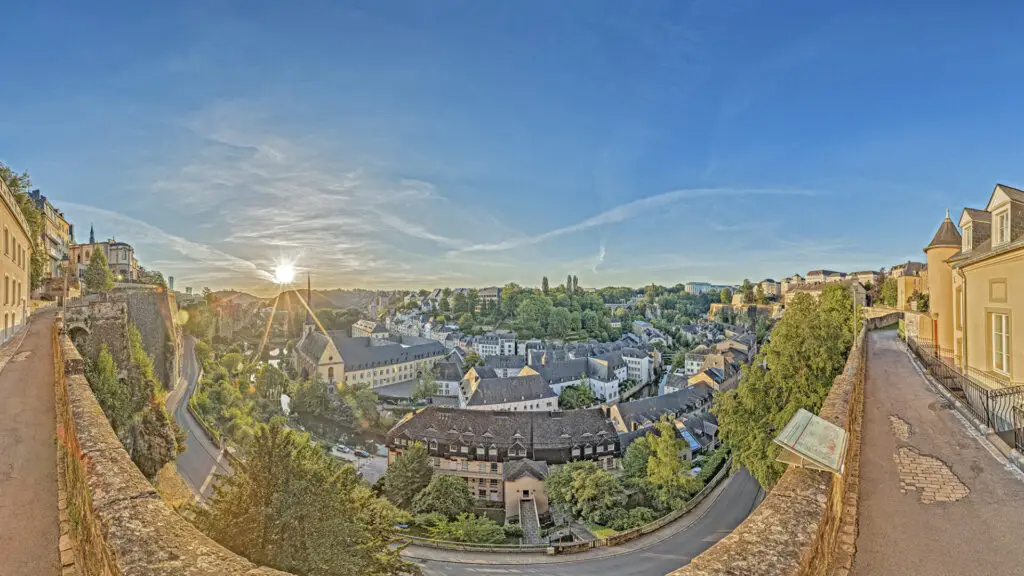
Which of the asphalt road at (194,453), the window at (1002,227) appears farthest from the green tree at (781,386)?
the asphalt road at (194,453)

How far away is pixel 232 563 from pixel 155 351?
32.6 m

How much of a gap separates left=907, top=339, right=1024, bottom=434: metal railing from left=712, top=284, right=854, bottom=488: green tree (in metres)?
2.64

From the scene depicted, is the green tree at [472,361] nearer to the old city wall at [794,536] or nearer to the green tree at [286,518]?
the green tree at [286,518]

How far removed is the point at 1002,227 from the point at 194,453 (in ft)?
107

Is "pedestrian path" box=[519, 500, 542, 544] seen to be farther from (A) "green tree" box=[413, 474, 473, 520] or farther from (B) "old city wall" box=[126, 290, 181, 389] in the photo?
(B) "old city wall" box=[126, 290, 181, 389]

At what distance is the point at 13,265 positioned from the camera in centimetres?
1576

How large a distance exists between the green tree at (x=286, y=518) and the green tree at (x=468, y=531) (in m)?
15.6

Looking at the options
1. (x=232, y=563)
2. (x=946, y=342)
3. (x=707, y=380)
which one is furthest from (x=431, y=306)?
(x=232, y=563)

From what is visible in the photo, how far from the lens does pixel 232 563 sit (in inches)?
107

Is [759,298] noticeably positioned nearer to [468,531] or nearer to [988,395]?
[468,531]

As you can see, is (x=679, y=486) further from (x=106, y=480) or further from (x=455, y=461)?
(x=106, y=480)

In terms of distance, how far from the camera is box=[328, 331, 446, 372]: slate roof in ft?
211

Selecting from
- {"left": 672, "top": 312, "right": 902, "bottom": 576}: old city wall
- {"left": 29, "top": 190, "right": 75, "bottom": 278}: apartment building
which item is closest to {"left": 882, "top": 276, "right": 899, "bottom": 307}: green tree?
{"left": 672, "top": 312, "right": 902, "bottom": 576}: old city wall

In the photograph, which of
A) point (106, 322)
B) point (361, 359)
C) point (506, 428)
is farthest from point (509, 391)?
point (106, 322)
